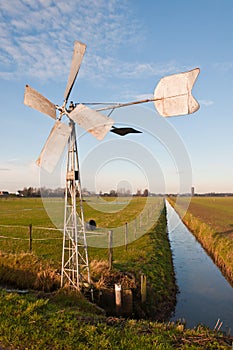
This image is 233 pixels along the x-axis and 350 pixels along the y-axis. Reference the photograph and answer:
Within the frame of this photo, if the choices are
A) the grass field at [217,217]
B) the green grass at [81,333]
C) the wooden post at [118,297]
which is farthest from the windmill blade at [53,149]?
the grass field at [217,217]

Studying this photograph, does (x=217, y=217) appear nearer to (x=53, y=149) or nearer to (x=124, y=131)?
(x=124, y=131)

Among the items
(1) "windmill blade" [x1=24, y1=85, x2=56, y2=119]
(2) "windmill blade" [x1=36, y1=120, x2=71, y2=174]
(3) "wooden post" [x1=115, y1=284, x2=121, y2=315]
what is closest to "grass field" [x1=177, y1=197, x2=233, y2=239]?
(3) "wooden post" [x1=115, y1=284, x2=121, y2=315]

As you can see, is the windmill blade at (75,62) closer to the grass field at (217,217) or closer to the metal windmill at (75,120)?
the metal windmill at (75,120)

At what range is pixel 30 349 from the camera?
5328 mm

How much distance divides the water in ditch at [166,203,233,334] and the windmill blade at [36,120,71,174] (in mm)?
6597

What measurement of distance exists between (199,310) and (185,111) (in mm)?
9246

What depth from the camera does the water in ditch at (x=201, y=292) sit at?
11866 mm

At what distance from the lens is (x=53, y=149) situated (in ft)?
30.2

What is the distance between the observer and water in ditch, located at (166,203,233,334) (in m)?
11.9

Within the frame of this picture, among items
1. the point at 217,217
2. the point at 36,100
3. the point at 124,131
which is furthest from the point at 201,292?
the point at 217,217

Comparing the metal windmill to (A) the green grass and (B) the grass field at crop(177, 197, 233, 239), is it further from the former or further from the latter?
(B) the grass field at crop(177, 197, 233, 239)

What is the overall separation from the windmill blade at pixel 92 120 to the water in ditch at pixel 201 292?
5958mm

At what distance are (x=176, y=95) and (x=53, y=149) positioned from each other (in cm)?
401

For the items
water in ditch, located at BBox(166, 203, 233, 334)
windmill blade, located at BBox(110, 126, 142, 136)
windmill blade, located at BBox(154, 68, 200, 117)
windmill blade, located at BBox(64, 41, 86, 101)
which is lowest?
water in ditch, located at BBox(166, 203, 233, 334)
